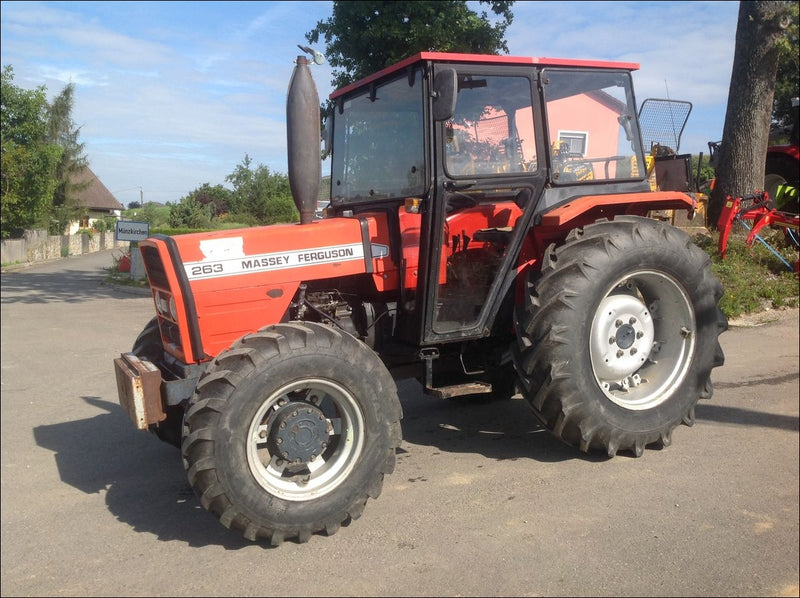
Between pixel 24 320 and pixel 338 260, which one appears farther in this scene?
pixel 24 320

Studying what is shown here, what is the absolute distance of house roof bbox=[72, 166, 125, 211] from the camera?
51.8 metres

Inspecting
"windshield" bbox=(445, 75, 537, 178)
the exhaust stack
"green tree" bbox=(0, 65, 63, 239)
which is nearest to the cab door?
"windshield" bbox=(445, 75, 537, 178)

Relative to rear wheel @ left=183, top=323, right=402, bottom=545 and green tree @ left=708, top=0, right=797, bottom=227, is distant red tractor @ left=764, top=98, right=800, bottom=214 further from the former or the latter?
rear wheel @ left=183, top=323, right=402, bottom=545

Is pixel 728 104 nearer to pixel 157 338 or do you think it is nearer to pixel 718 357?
pixel 718 357

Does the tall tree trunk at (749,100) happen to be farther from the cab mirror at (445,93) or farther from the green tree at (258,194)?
the green tree at (258,194)

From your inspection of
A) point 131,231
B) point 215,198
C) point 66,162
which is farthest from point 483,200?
point 66,162

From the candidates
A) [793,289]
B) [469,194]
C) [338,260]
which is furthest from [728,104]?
[338,260]

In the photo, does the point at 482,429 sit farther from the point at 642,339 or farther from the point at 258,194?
the point at 258,194

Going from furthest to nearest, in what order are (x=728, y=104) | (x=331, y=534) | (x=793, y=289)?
(x=728, y=104) → (x=793, y=289) → (x=331, y=534)

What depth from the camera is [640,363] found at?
4641 millimetres

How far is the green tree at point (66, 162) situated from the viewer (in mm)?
45594

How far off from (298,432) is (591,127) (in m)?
2.82

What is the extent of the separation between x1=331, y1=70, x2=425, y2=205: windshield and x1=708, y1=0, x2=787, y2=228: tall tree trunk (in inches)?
299

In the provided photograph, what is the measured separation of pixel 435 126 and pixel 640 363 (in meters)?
2.09
